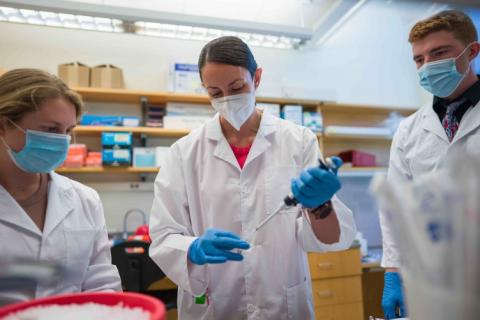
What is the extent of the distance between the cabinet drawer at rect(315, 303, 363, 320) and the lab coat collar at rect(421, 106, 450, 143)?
167 cm

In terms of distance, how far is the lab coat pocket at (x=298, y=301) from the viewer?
1014mm

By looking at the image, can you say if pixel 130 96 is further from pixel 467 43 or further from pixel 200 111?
pixel 467 43

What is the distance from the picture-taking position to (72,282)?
95 cm

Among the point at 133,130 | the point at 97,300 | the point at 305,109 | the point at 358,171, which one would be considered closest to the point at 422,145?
the point at 97,300

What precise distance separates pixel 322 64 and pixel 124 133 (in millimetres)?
2333

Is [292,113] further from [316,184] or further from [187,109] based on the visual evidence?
[316,184]

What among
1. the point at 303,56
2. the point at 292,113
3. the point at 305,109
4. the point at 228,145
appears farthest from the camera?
the point at 303,56

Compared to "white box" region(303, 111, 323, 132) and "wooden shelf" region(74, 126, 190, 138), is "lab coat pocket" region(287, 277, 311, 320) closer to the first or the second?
"wooden shelf" region(74, 126, 190, 138)

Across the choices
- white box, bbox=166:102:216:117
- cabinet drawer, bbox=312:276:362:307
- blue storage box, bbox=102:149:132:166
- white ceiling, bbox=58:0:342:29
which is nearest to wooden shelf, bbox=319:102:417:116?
white ceiling, bbox=58:0:342:29

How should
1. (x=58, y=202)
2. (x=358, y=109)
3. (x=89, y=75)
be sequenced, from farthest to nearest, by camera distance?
(x=358, y=109), (x=89, y=75), (x=58, y=202)

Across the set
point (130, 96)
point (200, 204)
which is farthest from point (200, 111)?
point (200, 204)

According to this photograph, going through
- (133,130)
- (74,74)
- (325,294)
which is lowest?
(325,294)

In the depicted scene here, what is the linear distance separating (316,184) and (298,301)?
1.59 feet

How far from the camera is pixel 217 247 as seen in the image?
83 centimetres
